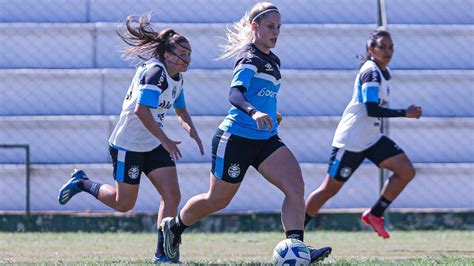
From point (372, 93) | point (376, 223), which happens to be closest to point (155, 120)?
point (372, 93)

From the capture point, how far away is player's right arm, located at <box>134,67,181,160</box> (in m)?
7.99

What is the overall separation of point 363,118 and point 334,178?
2.10ft

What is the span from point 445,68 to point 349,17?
1.36 m

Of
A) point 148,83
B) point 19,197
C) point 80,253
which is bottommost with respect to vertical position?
point 19,197

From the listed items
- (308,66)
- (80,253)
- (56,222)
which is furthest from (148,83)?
(308,66)

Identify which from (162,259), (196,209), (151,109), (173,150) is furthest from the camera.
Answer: (151,109)

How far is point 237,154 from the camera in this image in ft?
25.1

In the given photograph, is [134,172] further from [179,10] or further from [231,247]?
[179,10]

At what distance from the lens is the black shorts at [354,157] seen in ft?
33.6

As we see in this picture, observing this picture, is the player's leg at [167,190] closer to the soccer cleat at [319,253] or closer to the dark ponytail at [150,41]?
the dark ponytail at [150,41]

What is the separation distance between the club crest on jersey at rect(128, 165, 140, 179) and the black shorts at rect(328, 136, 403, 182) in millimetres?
2331

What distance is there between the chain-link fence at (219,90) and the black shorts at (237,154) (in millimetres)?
5136

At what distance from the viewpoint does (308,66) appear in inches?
527

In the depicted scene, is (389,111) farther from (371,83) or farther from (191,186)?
(191,186)
